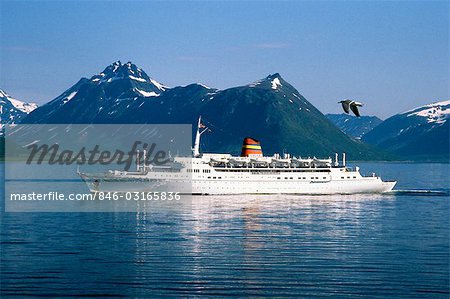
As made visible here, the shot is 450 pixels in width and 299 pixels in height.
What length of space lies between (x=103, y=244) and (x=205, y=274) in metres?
11.7

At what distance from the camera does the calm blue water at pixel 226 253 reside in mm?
32156

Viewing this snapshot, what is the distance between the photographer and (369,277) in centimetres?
3428

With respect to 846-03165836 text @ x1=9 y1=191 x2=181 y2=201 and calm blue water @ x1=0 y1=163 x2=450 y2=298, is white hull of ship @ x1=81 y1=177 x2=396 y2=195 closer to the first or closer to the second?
846-03165836 text @ x1=9 y1=191 x2=181 y2=201

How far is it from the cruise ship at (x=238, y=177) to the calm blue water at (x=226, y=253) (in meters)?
18.8

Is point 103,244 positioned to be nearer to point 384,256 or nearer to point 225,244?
point 225,244

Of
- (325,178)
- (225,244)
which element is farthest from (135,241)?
(325,178)

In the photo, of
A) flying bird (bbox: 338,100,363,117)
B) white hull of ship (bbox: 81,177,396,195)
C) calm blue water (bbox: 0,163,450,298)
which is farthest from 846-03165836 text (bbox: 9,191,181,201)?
flying bird (bbox: 338,100,363,117)

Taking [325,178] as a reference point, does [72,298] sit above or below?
below

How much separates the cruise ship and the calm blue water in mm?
18829

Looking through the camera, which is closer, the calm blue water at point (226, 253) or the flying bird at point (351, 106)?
the calm blue water at point (226, 253)

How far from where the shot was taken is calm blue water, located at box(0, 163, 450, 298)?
32156 mm

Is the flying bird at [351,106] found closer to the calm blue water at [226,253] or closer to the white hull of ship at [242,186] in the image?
the calm blue water at [226,253]

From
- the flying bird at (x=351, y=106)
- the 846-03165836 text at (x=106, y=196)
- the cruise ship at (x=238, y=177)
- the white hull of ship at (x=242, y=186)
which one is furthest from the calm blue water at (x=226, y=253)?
the cruise ship at (x=238, y=177)

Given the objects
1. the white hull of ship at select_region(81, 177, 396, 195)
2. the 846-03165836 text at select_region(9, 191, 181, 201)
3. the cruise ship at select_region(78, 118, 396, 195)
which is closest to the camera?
the 846-03165836 text at select_region(9, 191, 181, 201)
